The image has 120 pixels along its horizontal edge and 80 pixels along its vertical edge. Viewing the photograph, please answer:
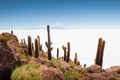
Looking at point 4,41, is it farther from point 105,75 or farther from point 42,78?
point 105,75

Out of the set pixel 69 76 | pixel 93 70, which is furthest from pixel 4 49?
pixel 93 70

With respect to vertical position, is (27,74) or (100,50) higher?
(27,74)

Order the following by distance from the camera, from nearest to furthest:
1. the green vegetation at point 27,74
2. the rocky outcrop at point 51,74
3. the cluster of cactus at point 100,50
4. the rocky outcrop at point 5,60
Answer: the green vegetation at point 27,74 < the rocky outcrop at point 51,74 < the rocky outcrop at point 5,60 < the cluster of cactus at point 100,50

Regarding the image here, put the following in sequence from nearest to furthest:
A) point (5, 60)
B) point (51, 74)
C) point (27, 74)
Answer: point (27, 74)
point (51, 74)
point (5, 60)

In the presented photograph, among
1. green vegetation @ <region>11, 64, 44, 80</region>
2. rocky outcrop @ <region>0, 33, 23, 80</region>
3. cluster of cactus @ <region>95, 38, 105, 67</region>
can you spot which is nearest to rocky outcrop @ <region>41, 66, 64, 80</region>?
green vegetation @ <region>11, 64, 44, 80</region>

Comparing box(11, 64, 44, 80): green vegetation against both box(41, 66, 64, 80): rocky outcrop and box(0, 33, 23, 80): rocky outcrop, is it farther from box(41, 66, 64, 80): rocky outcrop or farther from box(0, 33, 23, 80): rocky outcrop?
box(0, 33, 23, 80): rocky outcrop

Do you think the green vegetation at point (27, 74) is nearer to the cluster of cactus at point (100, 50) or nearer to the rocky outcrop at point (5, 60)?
the rocky outcrop at point (5, 60)

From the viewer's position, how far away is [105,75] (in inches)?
537

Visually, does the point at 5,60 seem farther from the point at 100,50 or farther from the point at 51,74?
the point at 100,50

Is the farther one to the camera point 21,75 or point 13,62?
point 13,62

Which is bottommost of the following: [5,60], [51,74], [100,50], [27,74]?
[100,50]

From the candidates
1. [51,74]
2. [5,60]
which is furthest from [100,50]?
[5,60]

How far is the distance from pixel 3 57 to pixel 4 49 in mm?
483

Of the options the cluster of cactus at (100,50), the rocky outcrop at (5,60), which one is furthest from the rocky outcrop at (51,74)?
the cluster of cactus at (100,50)
